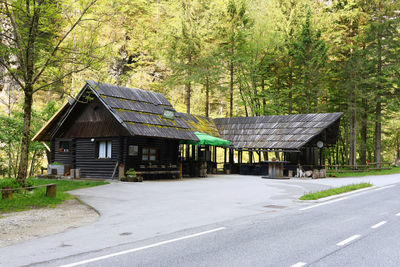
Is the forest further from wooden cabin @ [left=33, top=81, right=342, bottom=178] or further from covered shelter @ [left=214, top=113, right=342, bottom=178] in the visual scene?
wooden cabin @ [left=33, top=81, right=342, bottom=178]

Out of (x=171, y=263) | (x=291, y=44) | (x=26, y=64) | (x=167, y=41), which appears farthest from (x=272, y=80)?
(x=171, y=263)

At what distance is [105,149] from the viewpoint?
2556 cm

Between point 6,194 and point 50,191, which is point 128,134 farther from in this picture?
point 6,194

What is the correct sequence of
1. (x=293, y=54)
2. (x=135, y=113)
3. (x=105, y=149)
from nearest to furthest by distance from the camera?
(x=135, y=113) < (x=105, y=149) < (x=293, y=54)

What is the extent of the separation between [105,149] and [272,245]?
66.4 ft

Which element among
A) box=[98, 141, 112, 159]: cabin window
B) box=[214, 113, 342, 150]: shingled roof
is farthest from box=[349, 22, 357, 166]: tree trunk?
box=[98, 141, 112, 159]: cabin window

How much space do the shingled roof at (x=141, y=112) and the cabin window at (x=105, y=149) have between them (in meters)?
2.85

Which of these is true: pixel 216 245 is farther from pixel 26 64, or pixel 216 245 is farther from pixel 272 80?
pixel 272 80

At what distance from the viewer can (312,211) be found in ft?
37.6

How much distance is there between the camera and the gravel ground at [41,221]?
26.8ft

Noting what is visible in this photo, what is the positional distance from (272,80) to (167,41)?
536 inches

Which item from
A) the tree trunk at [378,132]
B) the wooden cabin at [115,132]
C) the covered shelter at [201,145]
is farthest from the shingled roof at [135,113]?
the tree trunk at [378,132]

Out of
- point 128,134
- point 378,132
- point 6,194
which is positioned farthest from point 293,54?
point 6,194

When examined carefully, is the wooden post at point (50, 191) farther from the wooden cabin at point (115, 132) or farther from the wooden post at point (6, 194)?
the wooden cabin at point (115, 132)
